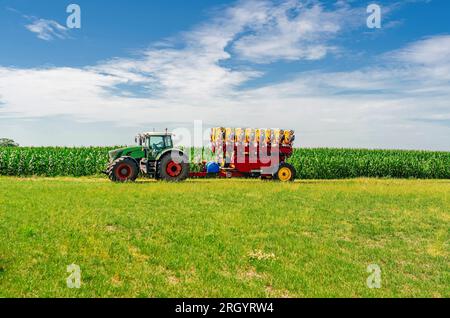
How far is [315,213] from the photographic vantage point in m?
14.6

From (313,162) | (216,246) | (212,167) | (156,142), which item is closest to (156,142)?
(156,142)

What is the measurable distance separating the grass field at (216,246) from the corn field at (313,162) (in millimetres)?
11299

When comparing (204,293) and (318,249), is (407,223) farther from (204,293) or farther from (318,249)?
(204,293)

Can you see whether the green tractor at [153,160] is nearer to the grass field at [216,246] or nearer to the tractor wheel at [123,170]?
the tractor wheel at [123,170]

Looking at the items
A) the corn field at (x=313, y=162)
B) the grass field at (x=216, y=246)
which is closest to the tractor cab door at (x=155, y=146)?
the corn field at (x=313, y=162)

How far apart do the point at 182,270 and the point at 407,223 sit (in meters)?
8.19

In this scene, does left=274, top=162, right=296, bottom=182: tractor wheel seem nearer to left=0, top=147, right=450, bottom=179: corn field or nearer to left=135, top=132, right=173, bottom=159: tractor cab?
left=0, top=147, right=450, bottom=179: corn field

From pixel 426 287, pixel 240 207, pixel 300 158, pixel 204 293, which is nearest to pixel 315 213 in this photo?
pixel 240 207

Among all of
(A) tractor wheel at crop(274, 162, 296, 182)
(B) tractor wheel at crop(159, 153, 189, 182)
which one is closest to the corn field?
(B) tractor wheel at crop(159, 153, 189, 182)

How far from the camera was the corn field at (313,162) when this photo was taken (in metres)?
32.9

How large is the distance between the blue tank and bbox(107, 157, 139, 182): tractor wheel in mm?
4369

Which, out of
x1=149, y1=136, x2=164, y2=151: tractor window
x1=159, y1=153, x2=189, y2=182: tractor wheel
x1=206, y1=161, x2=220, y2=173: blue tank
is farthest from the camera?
x1=206, y1=161, x2=220, y2=173: blue tank

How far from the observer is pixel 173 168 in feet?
78.2

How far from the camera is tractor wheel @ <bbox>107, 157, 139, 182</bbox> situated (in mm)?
23172
